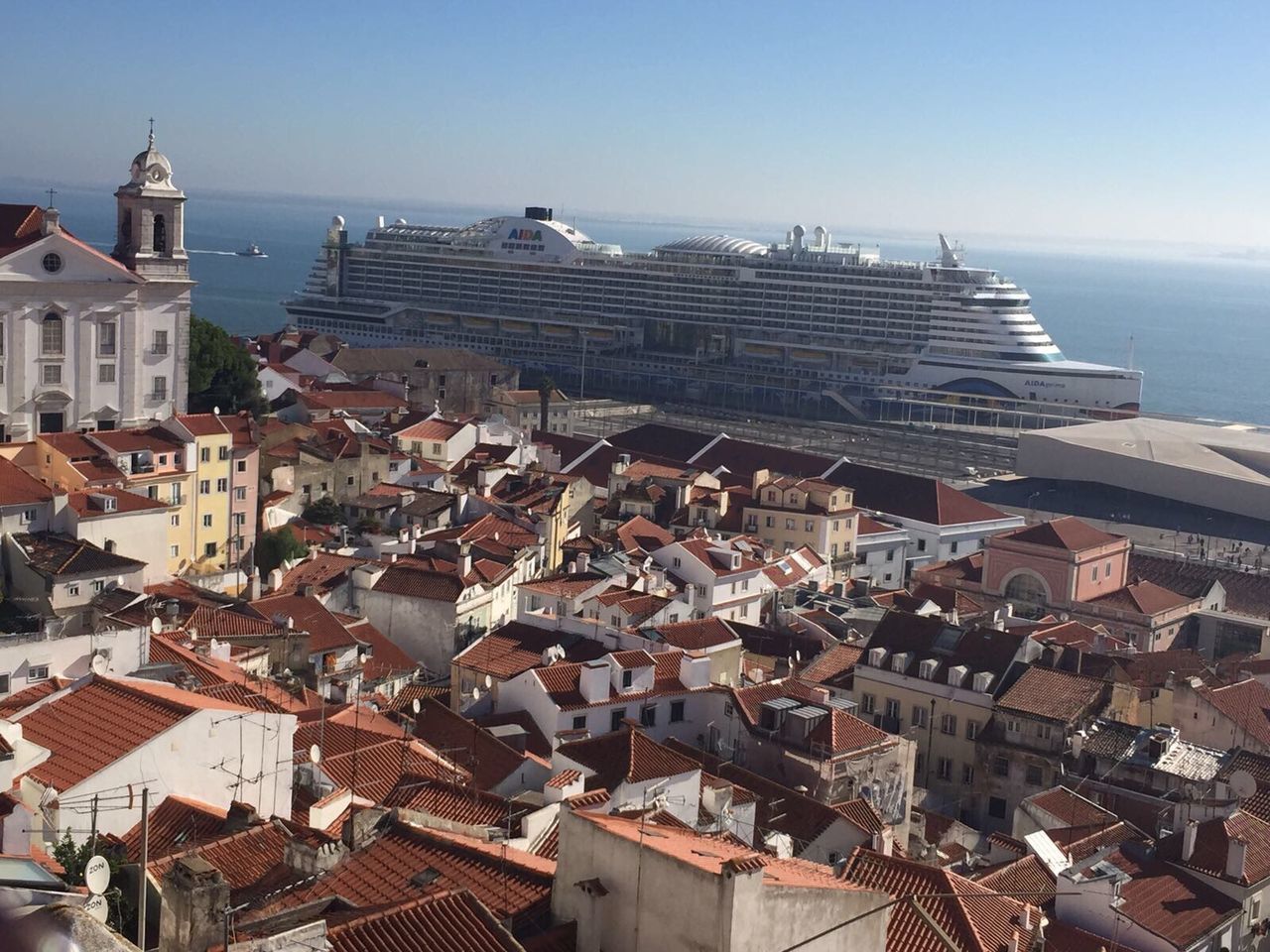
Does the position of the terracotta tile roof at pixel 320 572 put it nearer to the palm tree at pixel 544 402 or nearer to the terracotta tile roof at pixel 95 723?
the terracotta tile roof at pixel 95 723

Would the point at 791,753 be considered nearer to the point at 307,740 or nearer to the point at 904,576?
the point at 307,740

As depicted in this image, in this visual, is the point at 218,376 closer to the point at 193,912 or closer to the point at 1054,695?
the point at 1054,695

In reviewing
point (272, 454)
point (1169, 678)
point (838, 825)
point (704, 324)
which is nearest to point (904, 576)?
point (272, 454)

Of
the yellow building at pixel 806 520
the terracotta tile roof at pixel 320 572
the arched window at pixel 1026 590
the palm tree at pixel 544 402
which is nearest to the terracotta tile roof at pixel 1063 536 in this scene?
the arched window at pixel 1026 590

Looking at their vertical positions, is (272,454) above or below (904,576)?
above

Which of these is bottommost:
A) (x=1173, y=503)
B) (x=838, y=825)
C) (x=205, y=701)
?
(x=1173, y=503)

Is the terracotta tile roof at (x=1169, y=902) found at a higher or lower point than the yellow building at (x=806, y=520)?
higher

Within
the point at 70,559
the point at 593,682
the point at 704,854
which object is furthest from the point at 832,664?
the point at 704,854
